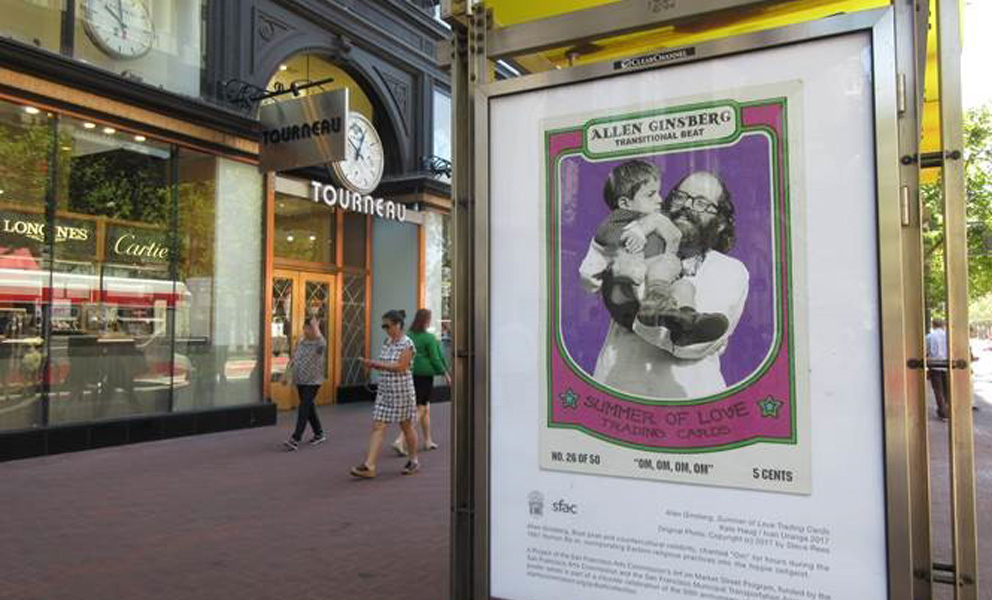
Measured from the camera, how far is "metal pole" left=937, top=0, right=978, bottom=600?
7.45 feet

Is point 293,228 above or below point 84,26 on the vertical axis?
below

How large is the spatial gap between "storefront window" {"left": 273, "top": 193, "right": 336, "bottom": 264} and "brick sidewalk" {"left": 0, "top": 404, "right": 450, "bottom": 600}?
5.34m

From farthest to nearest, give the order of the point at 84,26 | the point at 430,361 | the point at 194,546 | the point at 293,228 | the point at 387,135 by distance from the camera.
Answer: the point at 387,135 → the point at 293,228 → the point at 84,26 → the point at 430,361 → the point at 194,546

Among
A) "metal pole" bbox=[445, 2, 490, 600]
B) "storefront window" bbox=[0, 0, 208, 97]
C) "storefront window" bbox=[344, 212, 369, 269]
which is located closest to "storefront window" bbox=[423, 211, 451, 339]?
"storefront window" bbox=[344, 212, 369, 269]

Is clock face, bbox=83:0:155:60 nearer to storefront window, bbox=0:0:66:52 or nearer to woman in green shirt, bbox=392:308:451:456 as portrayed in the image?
storefront window, bbox=0:0:66:52

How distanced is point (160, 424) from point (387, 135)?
289 inches

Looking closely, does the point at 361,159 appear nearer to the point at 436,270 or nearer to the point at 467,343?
the point at 436,270

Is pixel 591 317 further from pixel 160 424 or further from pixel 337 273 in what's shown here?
pixel 337 273

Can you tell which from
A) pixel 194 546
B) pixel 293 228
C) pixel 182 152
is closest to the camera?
pixel 194 546

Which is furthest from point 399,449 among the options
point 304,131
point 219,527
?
point 304,131

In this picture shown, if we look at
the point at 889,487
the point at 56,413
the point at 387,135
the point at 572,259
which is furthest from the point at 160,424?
the point at 889,487

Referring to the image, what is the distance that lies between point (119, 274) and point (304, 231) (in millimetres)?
4620

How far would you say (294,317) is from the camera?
1363 centimetres

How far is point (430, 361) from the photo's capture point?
8.69 m
